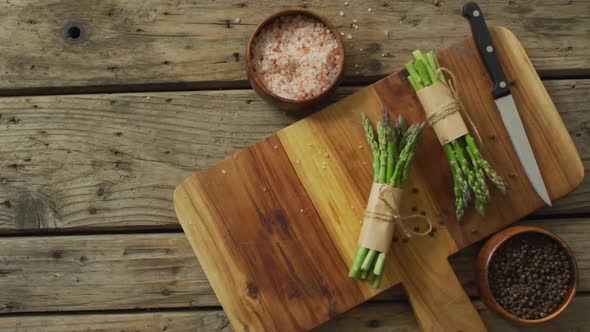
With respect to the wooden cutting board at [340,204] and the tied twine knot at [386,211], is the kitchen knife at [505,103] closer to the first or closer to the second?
the wooden cutting board at [340,204]

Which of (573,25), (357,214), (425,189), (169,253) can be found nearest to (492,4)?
(573,25)

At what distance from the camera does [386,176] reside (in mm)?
1274

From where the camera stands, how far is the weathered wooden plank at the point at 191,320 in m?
1.40

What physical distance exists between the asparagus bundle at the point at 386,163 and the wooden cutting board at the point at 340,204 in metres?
0.05

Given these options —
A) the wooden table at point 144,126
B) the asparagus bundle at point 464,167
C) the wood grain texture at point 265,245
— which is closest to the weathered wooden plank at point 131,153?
the wooden table at point 144,126

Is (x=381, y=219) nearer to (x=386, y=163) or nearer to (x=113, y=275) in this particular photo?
(x=386, y=163)

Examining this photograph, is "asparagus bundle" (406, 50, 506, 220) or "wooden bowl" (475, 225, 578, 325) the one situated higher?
"asparagus bundle" (406, 50, 506, 220)

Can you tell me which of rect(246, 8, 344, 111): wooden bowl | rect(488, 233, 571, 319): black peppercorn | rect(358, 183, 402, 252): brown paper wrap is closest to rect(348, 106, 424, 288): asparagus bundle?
rect(358, 183, 402, 252): brown paper wrap

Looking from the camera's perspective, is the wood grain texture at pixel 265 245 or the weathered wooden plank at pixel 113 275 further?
the weathered wooden plank at pixel 113 275

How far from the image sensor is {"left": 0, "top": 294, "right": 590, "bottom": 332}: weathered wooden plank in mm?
1402

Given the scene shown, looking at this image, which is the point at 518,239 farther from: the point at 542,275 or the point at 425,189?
the point at 425,189

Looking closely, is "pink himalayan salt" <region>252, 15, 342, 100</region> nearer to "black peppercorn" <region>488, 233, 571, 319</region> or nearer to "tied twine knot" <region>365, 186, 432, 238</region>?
"tied twine knot" <region>365, 186, 432, 238</region>

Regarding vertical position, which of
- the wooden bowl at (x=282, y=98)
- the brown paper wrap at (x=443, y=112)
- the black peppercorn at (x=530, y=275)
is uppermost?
the wooden bowl at (x=282, y=98)

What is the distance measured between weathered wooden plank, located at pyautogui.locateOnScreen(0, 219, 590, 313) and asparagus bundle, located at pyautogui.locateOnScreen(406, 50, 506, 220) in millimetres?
233
